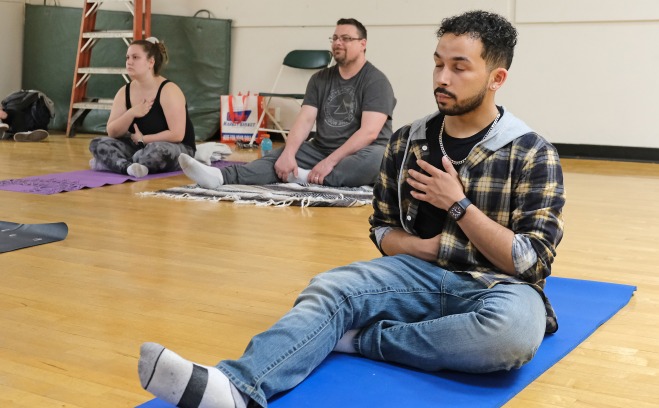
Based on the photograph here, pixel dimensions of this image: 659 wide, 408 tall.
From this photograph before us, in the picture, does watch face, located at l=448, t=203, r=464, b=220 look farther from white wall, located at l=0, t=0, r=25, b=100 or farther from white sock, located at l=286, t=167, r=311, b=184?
white wall, located at l=0, t=0, r=25, b=100

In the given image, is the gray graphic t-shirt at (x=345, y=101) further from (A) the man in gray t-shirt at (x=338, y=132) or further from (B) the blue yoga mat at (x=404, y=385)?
(B) the blue yoga mat at (x=404, y=385)

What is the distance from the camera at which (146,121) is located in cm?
520

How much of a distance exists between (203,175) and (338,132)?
0.74 meters

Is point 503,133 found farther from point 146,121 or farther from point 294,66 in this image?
point 294,66

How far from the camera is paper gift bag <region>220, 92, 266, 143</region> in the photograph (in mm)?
7469

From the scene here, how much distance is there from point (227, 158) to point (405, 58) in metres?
1.78

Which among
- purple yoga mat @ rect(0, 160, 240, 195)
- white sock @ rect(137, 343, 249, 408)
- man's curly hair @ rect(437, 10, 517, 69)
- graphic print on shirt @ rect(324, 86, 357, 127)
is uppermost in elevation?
man's curly hair @ rect(437, 10, 517, 69)

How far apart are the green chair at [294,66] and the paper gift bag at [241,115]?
2.3 inches

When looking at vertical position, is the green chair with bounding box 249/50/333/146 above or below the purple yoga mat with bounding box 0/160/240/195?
above

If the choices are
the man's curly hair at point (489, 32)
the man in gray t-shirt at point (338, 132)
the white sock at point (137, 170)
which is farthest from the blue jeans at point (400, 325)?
the white sock at point (137, 170)

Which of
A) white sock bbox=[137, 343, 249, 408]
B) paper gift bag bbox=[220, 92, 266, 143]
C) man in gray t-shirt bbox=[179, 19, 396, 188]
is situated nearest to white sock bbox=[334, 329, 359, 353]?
white sock bbox=[137, 343, 249, 408]

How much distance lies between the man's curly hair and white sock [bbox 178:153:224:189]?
2.65 m

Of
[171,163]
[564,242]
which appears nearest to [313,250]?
[564,242]

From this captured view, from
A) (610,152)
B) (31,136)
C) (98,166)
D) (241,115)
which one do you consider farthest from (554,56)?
(31,136)
